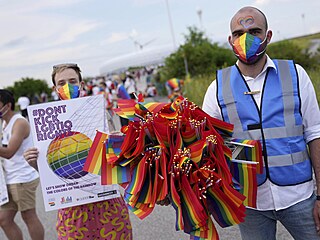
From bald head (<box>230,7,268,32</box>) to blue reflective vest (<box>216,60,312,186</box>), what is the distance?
12.7 inches

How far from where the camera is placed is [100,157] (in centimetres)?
235

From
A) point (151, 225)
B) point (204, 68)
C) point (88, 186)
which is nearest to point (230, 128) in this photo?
point (88, 186)

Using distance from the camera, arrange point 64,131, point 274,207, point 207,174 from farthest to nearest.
A: point 64,131 → point 274,207 → point 207,174

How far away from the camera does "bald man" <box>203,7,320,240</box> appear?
247 cm

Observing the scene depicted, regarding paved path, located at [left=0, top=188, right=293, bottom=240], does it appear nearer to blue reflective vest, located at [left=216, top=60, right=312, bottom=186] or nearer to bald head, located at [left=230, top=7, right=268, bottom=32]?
blue reflective vest, located at [left=216, top=60, right=312, bottom=186]

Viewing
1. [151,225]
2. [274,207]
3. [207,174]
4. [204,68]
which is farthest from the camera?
[204,68]

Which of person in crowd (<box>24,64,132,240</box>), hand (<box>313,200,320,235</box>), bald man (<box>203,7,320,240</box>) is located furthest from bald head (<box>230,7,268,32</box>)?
person in crowd (<box>24,64,132,240</box>)

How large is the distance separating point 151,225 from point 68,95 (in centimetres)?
319

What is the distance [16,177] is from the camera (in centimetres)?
444

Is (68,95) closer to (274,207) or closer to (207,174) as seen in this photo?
(207,174)

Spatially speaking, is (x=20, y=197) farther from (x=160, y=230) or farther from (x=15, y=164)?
(x=160, y=230)

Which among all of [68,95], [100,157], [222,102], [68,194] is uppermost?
[68,95]

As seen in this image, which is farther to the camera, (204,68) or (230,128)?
(204,68)

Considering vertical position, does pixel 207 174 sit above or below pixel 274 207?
above
